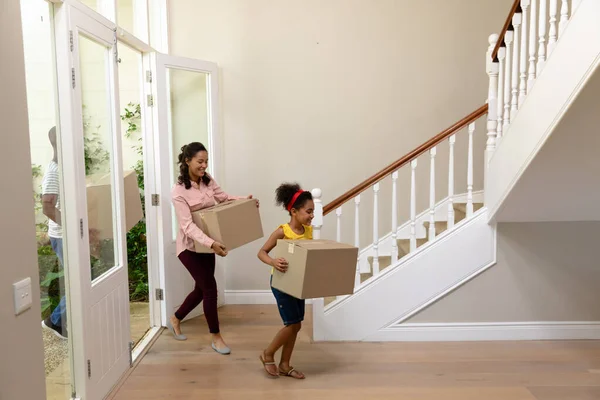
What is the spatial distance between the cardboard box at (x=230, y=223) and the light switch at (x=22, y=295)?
65.4 inches

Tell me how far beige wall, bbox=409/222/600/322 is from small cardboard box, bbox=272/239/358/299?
46.8 inches

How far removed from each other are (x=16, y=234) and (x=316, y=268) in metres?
1.57

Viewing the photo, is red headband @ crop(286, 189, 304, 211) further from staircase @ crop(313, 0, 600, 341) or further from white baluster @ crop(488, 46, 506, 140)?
white baluster @ crop(488, 46, 506, 140)

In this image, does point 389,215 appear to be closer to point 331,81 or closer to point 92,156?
point 331,81

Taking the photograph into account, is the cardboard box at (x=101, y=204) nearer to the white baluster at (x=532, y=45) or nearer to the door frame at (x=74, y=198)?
the door frame at (x=74, y=198)

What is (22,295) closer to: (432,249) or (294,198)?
(294,198)

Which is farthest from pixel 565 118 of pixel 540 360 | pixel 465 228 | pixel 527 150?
pixel 540 360

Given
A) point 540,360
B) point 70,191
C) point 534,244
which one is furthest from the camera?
point 534,244

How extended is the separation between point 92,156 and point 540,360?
3.12m

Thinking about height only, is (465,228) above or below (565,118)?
below

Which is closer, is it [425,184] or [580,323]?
[580,323]

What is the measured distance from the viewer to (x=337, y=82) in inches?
195

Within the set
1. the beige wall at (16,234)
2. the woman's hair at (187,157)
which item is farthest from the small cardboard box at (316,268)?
the beige wall at (16,234)

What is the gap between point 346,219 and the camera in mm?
5090
